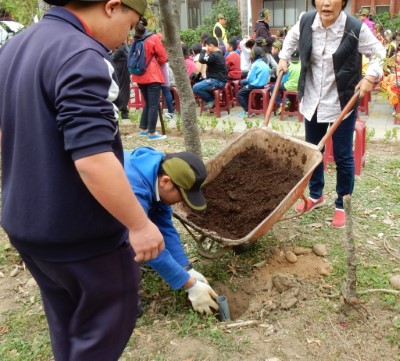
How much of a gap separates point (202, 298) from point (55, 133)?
5.32 ft

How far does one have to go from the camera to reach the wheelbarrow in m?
2.84

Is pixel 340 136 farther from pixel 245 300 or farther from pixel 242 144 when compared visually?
pixel 245 300

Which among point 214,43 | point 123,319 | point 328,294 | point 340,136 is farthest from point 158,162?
point 214,43

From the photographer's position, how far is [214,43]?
9.04 metres

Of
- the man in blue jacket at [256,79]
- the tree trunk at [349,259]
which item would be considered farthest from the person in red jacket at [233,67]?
the tree trunk at [349,259]

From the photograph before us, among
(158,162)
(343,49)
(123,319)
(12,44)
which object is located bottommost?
(123,319)

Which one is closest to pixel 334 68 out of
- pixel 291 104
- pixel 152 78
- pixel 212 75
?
pixel 152 78

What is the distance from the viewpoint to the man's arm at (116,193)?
4.33 feet

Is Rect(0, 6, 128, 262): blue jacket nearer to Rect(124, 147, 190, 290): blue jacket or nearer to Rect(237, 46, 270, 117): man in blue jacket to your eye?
Rect(124, 147, 190, 290): blue jacket

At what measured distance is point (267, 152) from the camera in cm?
370

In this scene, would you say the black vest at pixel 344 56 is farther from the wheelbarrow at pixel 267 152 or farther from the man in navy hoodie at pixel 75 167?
the man in navy hoodie at pixel 75 167

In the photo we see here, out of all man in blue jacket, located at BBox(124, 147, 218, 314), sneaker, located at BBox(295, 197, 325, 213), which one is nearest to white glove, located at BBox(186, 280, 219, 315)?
man in blue jacket, located at BBox(124, 147, 218, 314)

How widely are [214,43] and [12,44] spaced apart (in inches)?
312

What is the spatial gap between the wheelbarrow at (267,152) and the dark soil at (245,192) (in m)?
0.06
